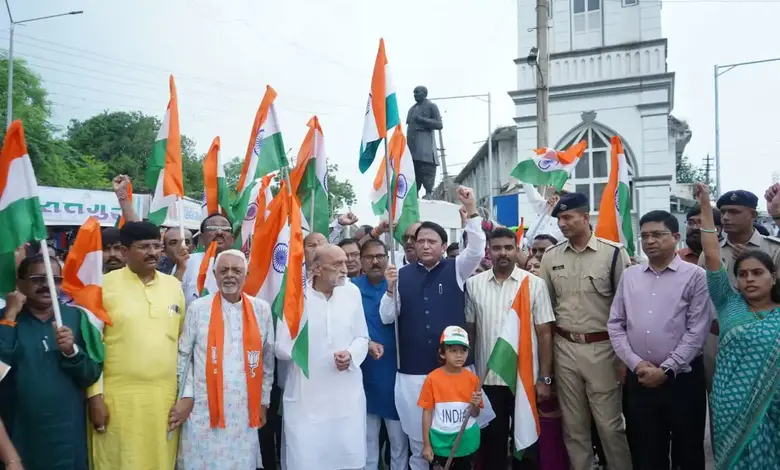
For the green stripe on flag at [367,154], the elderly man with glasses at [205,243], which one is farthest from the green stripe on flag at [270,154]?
the green stripe on flag at [367,154]

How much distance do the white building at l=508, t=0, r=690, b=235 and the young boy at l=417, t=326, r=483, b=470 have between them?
13.7 metres

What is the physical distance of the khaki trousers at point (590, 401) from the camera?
4410mm

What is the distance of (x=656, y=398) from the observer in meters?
4.24

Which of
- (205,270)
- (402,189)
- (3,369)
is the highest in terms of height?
(402,189)

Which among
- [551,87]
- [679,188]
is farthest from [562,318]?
[679,188]

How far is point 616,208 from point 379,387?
306 centimetres

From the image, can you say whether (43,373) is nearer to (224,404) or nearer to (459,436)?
(224,404)

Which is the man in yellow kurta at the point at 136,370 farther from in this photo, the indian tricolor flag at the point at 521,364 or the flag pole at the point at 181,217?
the indian tricolor flag at the point at 521,364

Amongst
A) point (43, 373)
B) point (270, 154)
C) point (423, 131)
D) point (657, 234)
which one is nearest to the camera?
point (43, 373)

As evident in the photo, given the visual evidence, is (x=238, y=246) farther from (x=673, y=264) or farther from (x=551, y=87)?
(x=551, y=87)

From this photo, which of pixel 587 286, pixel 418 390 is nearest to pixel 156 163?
pixel 418 390

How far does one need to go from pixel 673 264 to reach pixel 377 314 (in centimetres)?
222

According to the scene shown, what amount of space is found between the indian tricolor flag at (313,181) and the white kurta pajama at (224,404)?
7.18ft

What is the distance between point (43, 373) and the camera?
351 centimetres
